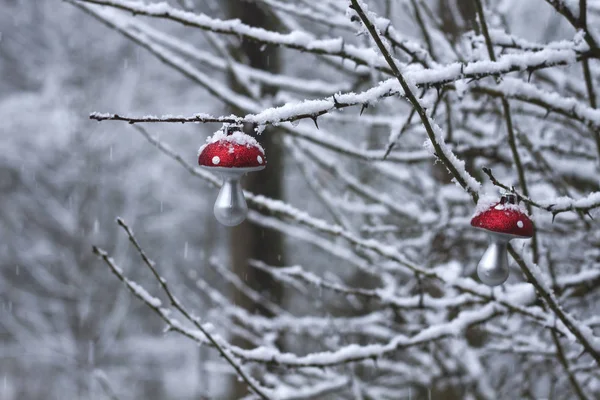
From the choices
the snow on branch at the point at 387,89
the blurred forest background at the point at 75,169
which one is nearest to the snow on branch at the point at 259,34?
the snow on branch at the point at 387,89

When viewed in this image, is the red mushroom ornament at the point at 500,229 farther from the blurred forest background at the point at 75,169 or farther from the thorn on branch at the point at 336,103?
the blurred forest background at the point at 75,169

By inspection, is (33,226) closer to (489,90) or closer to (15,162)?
(15,162)

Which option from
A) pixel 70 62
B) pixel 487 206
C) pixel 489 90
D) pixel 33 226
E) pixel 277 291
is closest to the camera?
pixel 487 206

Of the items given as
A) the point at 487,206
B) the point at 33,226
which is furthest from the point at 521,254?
the point at 33,226

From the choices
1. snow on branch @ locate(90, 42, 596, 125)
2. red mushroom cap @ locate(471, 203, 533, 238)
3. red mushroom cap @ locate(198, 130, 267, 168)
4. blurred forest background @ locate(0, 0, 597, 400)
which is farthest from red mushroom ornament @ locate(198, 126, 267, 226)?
blurred forest background @ locate(0, 0, 597, 400)

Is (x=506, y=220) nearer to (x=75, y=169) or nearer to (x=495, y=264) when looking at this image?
(x=495, y=264)

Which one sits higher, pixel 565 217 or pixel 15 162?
pixel 15 162

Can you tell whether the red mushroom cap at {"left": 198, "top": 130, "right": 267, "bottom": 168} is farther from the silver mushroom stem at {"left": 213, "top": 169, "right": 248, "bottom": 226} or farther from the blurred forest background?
the blurred forest background
